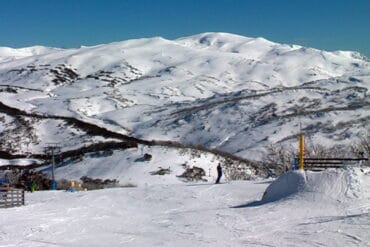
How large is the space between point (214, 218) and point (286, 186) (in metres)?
3.79

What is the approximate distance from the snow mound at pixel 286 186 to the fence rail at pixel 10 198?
39.1ft

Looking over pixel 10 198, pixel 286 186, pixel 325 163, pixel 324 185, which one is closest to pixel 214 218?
pixel 286 186

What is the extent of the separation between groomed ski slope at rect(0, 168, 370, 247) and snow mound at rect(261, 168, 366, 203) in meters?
0.03

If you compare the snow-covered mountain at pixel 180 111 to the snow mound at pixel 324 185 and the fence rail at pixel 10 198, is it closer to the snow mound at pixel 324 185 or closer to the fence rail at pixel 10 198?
the fence rail at pixel 10 198

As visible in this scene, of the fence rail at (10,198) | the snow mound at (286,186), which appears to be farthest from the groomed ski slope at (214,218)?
the fence rail at (10,198)

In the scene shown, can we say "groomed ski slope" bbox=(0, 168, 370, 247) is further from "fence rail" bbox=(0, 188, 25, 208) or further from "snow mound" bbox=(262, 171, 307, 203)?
"fence rail" bbox=(0, 188, 25, 208)

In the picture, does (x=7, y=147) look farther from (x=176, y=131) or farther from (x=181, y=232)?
(x=181, y=232)

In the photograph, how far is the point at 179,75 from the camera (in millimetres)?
176875

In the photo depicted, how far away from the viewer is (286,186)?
22141mm

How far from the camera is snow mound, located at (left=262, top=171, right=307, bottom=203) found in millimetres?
21453

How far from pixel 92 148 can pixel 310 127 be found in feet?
106

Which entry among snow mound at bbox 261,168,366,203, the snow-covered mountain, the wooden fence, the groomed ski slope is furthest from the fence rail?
the snow-covered mountain

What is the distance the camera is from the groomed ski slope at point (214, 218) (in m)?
15.7

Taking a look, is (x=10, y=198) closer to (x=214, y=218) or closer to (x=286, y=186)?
(x=214, y=218)
